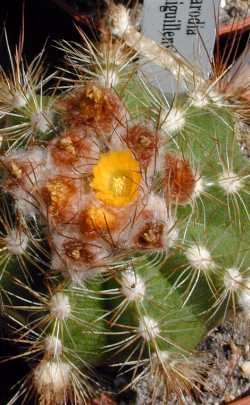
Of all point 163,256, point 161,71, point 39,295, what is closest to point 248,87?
point 161,71

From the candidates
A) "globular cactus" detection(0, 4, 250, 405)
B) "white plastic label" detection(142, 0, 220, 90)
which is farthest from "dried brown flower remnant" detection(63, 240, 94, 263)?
"white plastic label" detection(142, 0, 220, 90)

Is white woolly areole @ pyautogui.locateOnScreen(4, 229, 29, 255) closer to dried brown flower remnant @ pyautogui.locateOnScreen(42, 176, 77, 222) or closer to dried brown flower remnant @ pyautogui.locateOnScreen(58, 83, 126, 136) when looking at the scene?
dried brown flower remnant @ pyautogui.locateOnScreen(42, 176, 77, 222)

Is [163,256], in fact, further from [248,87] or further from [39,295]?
[248,87]

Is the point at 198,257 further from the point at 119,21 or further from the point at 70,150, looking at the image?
the point at 119,21

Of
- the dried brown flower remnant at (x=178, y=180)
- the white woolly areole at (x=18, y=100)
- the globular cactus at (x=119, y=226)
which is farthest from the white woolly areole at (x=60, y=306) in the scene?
the white woolly areole at (x=18, y=100)

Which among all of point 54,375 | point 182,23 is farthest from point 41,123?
point 182,23

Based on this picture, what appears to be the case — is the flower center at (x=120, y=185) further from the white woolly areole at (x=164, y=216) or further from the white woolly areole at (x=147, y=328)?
the white woolly areole at (x=147, y=328)
